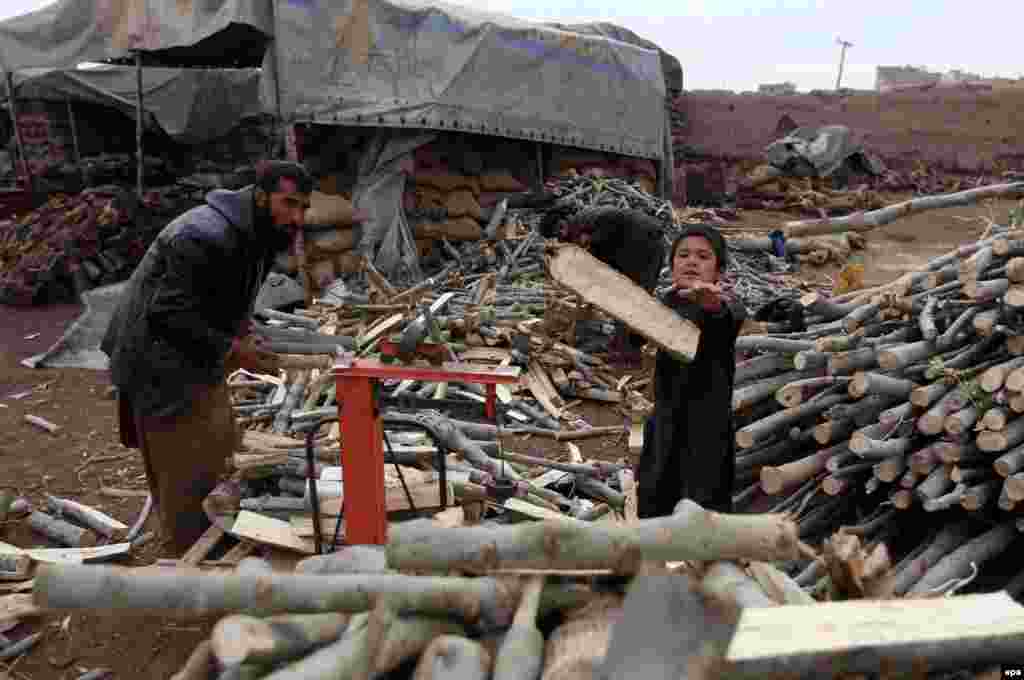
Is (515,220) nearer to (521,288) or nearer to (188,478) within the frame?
(521,288)

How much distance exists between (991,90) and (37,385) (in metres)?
19.2

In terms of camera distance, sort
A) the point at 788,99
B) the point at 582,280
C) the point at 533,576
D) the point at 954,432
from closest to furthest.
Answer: the point at 533,576
the point at 582,280
the point at 954,432
the point at 788,99

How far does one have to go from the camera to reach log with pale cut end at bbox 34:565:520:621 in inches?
61.1

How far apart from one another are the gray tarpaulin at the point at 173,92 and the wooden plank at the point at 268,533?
33.4 ft

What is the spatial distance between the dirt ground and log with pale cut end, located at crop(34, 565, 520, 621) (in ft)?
0.36

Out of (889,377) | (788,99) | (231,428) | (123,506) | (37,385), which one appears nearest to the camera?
(889,377)

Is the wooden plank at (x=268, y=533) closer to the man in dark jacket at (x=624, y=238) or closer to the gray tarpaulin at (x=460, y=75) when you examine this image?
the man in dark jacket at (x=624, y=238)

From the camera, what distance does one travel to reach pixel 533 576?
1667 millimetres

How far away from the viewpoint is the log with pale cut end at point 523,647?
1.44m

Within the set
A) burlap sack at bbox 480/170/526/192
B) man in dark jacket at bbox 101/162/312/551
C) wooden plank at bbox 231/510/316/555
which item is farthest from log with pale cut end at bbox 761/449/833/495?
burlap sack at bbox 480/170/526/192

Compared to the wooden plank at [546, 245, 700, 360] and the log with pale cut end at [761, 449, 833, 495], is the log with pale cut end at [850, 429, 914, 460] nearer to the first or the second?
the log with pale cut end at [761, 449, 833, 495]

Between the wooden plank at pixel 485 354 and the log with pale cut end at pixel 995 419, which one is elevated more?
the log with pale cut end at pixel 995 419

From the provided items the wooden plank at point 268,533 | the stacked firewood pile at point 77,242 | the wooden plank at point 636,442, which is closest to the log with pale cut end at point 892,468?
the wooden plank at point 636,442

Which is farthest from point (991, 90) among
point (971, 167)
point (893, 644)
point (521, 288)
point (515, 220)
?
point (893, 644)
